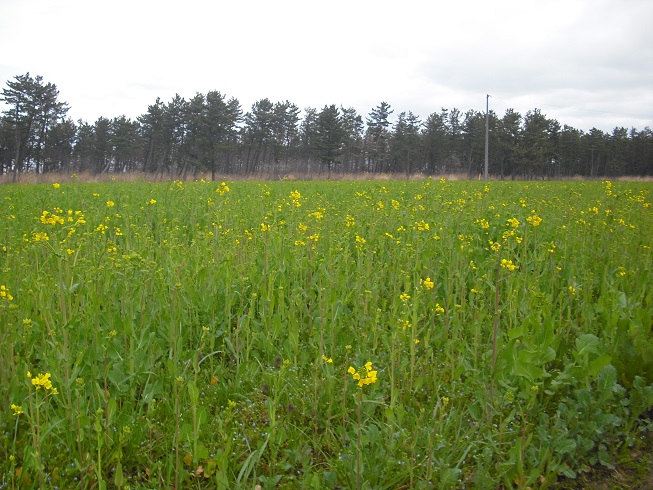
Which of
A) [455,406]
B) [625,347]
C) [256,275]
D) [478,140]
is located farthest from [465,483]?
[478,140]

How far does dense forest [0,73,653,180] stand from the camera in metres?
49.2

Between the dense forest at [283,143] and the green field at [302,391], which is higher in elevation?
the dense forest at [283,143]

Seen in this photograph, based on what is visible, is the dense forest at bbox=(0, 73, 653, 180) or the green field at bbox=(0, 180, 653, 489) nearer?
the green field at bbox=(0, 180, 653, 489)

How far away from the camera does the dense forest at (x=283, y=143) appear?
161 ft

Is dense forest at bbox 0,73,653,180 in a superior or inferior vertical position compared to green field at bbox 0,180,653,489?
superior

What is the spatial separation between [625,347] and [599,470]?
0.91m

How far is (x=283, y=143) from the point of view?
65.6 m

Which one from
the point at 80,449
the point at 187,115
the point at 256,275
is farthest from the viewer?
the point at 187,115

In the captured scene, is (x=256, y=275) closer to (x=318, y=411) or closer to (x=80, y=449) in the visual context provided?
(x=318, y=411)

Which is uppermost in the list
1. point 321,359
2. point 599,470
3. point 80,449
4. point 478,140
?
point 478,140

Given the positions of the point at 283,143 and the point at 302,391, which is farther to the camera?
the point at 283,143

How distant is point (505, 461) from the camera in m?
2.07

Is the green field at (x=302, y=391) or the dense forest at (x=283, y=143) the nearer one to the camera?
the green field at (x=302, y=391)

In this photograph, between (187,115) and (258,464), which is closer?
(258,464)
